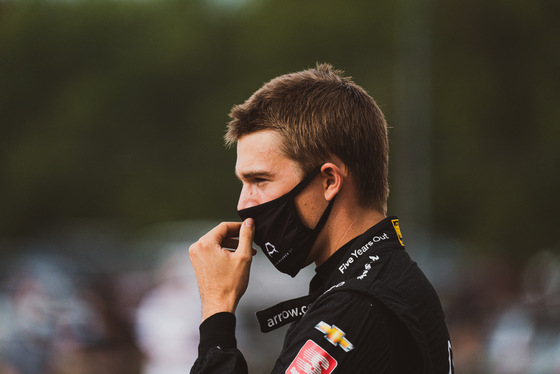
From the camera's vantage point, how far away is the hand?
2957 millimetres

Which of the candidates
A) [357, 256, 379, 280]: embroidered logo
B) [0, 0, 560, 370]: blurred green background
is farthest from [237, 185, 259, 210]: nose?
[0, 0, 560, 370]: blurred green background

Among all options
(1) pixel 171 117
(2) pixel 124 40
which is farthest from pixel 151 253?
(2) pixel 124 40

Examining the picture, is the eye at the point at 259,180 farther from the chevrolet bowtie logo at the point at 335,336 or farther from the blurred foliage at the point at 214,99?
the blurred foliage at the point at 214,99

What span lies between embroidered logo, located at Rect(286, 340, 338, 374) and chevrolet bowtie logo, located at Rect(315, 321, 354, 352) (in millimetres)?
47

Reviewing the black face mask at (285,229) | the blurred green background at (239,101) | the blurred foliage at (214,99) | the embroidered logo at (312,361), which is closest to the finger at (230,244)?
the black face mask at (285,229)

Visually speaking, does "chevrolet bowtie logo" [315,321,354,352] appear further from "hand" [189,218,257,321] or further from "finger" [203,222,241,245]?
"finger" [203,222,241,245]

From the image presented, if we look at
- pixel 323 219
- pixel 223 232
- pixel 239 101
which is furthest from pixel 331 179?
pixel 239 101

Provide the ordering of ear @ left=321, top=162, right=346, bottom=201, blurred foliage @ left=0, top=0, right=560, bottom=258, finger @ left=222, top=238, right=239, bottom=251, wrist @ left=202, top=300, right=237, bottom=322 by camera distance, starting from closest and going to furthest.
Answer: wrist @ left=202, top=300, right=237, bottom=322 → ear @ left=321, top=162, right=346, bottom=201 → finger @ left=222, top=238, right=239, bottom=251 → blurred foliage @ left=0, top=0, right=560, bottom=258

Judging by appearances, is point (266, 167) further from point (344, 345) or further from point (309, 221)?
point (344, 345)

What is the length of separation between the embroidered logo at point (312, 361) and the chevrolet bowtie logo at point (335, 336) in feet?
0.15

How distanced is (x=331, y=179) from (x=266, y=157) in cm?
27

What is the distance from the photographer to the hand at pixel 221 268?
296cm

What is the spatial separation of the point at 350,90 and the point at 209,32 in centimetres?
3296

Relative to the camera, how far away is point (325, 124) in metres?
3.04
